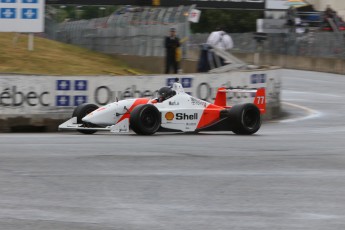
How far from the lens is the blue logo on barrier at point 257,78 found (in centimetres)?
2166

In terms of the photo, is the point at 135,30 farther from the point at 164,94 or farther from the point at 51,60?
the point at 164,94

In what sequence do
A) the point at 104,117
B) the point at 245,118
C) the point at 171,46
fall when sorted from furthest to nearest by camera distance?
the point at 171,46, the point at 245,118, the point at 104,117

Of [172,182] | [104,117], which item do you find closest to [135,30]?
[104,117]

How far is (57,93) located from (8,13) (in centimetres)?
830

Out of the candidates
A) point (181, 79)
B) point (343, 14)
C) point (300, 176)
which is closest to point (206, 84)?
point (181, 79)

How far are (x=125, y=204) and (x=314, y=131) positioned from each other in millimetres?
10029

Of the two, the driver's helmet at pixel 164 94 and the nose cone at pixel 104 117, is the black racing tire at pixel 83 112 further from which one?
the driver's helmet at pixel 164 94

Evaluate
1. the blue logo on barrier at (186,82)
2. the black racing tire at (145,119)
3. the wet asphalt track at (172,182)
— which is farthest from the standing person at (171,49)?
the black racing tire at (145,119)

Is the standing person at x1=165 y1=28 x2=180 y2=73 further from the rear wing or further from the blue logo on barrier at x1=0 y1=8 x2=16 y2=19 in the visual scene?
the rear wing

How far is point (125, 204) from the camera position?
8.60 metres

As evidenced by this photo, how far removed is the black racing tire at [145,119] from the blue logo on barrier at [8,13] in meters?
11.0

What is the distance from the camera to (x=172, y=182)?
33.1 ft

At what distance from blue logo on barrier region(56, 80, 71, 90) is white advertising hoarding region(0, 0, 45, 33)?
7.86 metres

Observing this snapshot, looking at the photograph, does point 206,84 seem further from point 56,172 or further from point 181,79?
point 56,172
